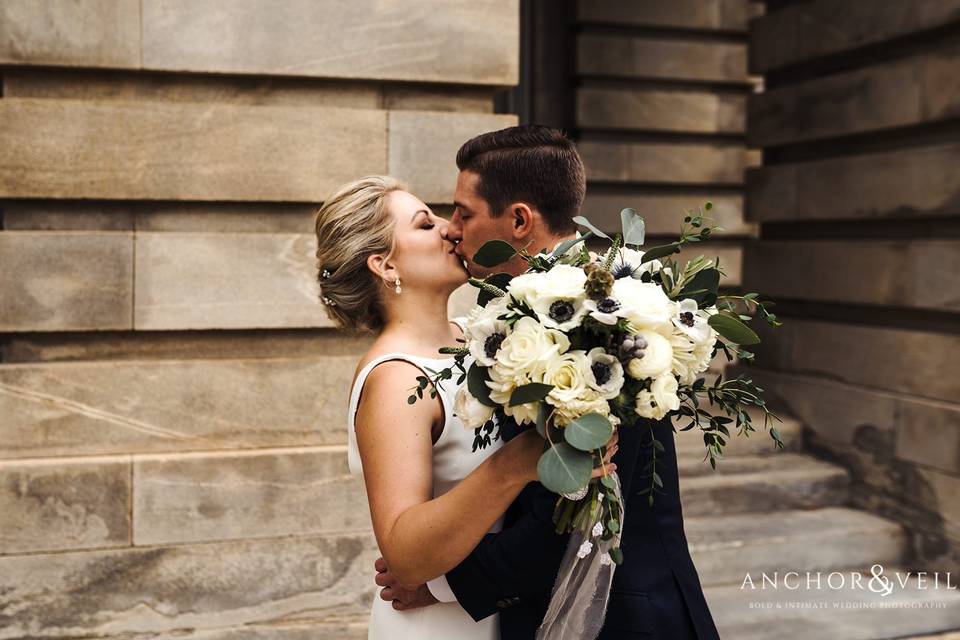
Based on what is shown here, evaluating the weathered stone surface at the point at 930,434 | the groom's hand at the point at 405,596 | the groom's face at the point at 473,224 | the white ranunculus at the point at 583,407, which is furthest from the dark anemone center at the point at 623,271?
the weathered stone surface at the point at 930,434

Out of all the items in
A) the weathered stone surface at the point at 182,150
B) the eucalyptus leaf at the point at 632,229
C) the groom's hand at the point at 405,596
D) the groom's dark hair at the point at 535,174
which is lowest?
the groom's hand at the point at 405,596

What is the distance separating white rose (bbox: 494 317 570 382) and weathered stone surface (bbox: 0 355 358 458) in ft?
11.6

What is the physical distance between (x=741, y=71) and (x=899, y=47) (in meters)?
3.23

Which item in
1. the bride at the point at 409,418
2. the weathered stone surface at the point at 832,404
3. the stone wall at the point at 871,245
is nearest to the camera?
the bride at the point at 409,418

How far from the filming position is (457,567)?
2594mm

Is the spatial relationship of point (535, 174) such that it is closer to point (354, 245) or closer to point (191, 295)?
point (354, 245)

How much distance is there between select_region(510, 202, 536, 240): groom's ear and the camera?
3018 millimetres

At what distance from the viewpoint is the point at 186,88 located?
5.29 m

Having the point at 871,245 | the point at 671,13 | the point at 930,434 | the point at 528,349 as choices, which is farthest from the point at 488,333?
the point at 671,13

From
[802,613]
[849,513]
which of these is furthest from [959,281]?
[802,613]

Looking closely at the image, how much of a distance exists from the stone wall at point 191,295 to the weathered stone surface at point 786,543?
2614mm

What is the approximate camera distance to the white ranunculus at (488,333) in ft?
6.92

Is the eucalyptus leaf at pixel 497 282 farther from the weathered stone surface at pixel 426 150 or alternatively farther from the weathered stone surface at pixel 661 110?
the weathered stone surface at pixel 661 110

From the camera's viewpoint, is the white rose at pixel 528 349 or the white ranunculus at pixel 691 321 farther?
the white ranunculus at pixel 691 321
